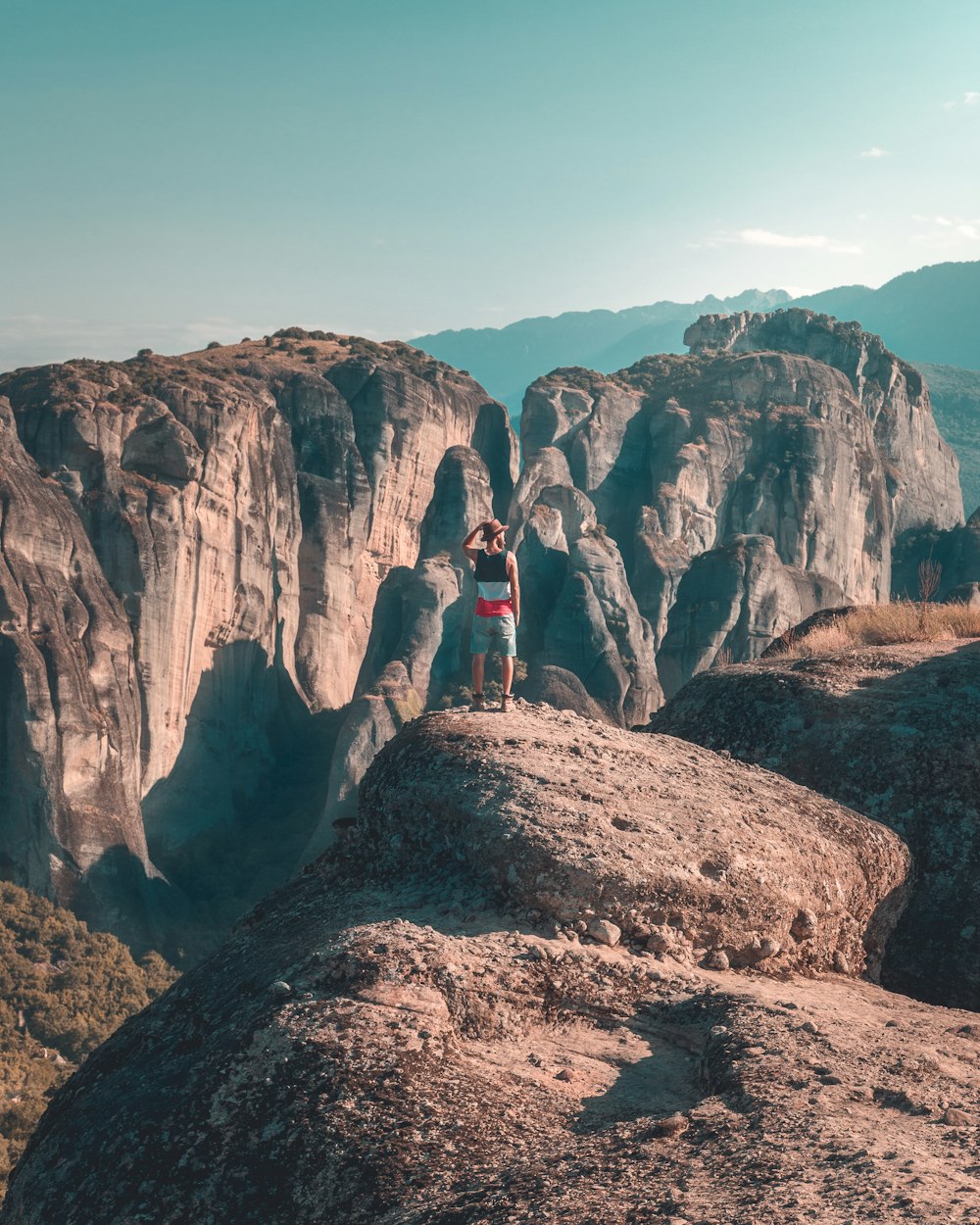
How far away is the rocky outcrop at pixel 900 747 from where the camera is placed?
30.4ft

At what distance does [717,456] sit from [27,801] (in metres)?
51.0

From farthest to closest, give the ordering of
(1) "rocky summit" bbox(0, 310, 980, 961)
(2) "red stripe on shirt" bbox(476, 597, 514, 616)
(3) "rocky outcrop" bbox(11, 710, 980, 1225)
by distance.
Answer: (1) "rocky summit" bbox(0, 310, 980, 961) < (2) "red stripe on shirt" bbox(476, 597, 514, 616) < (3) "rocky outcrop" bbox(11, 710, 980, 1225)

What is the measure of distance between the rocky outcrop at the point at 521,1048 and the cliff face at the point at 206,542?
3586cm

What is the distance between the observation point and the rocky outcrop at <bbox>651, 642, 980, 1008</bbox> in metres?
9.27

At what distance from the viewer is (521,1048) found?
6281 millimetres

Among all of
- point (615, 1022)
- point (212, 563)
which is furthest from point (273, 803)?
point (615, 1022)

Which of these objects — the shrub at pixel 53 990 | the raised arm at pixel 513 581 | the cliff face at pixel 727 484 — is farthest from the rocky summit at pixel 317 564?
the raised arm at pixel 513 581

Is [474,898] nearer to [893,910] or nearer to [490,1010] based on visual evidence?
[490,1010]

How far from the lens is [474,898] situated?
724cm

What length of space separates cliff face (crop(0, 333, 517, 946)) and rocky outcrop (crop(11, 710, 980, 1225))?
3586 centimetres

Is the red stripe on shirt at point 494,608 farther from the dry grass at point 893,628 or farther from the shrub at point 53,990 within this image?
the shrub at point 53,990

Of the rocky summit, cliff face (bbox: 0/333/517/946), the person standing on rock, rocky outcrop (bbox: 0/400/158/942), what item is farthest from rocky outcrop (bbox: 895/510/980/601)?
the person standing on rock

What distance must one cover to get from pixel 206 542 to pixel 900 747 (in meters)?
45.2

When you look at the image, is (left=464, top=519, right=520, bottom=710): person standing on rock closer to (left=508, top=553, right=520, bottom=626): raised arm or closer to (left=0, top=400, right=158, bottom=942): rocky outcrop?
(left=508, top=553, right=520, bottom=626): raised arm
